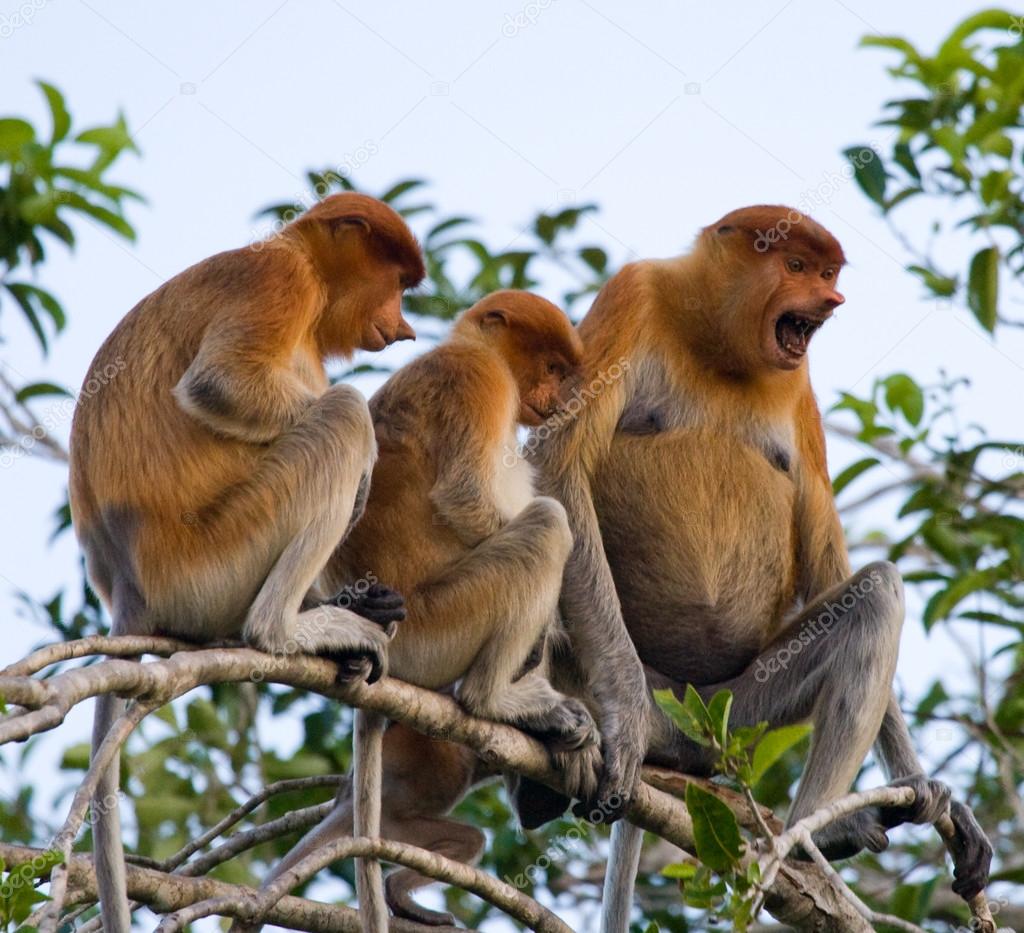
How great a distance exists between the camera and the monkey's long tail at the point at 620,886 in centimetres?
440

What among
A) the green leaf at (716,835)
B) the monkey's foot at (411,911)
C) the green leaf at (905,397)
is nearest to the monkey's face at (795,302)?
the green leaf at (905,397)

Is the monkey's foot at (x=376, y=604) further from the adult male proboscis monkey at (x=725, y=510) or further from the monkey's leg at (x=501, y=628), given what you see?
the adult male proboscis monkey at (x=725, y=510)

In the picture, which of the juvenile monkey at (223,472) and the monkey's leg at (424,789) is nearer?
the juvenile monkey at (223,472)

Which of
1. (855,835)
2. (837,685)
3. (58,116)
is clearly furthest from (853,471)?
(58,116)

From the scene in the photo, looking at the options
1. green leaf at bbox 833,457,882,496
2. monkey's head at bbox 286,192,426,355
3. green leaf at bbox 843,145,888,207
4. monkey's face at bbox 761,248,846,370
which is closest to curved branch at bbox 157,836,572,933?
monkey's head at bbox 286,192,426,355

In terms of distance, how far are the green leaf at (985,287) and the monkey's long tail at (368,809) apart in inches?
129

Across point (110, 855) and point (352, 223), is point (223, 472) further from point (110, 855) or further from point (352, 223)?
point (110, 855)

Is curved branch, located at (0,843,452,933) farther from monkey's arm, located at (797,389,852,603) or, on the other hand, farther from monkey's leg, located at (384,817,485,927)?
monkey's arm, located at (797,389,852,603)

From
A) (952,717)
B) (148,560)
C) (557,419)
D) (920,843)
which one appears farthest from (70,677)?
(920,843)

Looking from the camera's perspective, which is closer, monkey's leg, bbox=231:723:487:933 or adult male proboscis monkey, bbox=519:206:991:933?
monkey's leg, bbox=231:723:487:933

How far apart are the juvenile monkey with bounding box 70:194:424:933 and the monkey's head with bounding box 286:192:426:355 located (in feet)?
0.64

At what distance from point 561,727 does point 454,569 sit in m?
0.53

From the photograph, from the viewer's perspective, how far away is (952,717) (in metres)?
5.84
